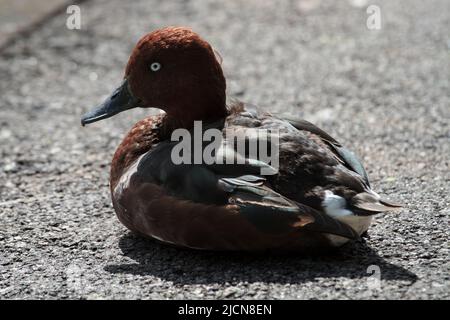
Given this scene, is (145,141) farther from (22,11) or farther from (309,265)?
(22,11)

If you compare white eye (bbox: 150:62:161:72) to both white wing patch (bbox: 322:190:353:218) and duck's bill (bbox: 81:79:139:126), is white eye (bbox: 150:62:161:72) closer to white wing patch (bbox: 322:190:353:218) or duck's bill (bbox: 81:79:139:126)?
duck's bill (bbox: 81:79:139:126)

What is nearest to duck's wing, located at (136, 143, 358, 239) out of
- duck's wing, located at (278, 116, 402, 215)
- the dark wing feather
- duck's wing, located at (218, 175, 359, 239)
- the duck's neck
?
duck's wing, located at (218, 175, 359, 239)

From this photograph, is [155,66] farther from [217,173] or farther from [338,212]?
[338,212]

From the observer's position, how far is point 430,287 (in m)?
3.79

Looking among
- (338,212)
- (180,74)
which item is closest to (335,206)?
(338,212)

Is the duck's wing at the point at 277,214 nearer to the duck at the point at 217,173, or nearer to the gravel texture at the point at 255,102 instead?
the duck at the point at 217,173

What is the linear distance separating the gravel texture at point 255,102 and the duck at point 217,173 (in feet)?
0.61

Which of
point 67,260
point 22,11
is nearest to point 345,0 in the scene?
point 22,11

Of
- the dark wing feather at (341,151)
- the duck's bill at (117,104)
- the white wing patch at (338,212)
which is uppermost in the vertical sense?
the duck's bill at (117,104)

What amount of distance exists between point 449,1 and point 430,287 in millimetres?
6049

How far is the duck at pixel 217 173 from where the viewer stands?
398 centimetres

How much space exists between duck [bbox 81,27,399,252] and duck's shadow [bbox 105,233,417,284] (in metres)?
0.08

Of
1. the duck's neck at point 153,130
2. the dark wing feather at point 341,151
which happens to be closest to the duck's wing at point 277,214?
the dark wing feather at point 341,151

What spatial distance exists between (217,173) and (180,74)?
24.2 inches
